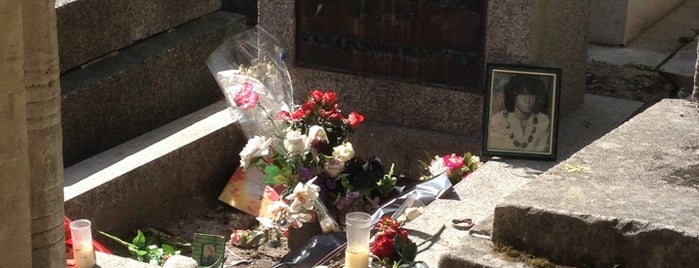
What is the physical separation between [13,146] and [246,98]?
2.83 metres

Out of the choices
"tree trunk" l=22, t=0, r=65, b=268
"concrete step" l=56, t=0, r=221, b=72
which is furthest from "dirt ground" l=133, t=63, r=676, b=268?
"tree trunk" l=22, t=0, r=65, b=268

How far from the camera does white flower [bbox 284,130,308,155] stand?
5.12 meters

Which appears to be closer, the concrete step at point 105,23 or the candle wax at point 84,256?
the candle wax at point 84,256

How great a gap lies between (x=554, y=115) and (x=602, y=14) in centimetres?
243

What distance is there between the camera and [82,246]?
4.29m

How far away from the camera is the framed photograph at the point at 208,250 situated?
459 centimetres

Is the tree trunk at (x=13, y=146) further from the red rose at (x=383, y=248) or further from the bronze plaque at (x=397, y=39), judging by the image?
the bronze plaque at (x=397, y=39)

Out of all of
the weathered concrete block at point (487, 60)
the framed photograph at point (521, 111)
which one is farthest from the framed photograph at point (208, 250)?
the weathered concrete block at point (487, 60)

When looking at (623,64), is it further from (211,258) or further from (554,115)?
(211,258)

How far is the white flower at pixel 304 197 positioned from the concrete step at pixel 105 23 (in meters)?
1.60

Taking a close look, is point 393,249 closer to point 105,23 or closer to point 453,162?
point 453,162

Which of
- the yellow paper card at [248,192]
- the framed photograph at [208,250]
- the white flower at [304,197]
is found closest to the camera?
the framed photograph at [208,250]

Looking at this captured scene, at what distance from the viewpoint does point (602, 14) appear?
24.9ft

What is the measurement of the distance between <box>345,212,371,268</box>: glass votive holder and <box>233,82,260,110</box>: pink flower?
1.56 metres
